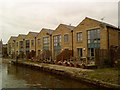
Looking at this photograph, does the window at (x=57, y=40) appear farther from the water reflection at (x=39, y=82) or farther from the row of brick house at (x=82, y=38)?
the water reflection at (x=39, y=82)

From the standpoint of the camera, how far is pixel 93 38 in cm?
2231

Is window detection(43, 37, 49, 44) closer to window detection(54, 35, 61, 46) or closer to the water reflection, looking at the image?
window detection(54, 35, 61, 46)

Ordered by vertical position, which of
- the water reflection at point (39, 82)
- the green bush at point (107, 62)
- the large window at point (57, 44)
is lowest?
the water reflection at point (39, 82)

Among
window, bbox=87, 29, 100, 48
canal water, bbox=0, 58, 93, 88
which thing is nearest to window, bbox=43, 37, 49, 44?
window, bbox=87, 29, 100, 48

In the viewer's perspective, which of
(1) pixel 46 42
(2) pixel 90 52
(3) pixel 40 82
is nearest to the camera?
(3) pixel 40 82

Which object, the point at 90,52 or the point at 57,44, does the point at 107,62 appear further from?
the point at 57,44

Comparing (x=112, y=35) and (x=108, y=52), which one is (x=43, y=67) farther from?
(x=112, y=35)

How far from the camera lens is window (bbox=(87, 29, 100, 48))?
71.2ft

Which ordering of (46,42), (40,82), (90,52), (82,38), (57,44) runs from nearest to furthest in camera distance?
1. (40,82)
2. (90,52)
3. (82,38)
4. (57,44)
5. (46,42)

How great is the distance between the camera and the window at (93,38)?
2171 centimetres

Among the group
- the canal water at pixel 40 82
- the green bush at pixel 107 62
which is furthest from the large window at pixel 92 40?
the canal water at pixel 40 82

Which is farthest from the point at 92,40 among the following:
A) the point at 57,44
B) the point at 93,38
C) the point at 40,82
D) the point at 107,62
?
the point at 40,82

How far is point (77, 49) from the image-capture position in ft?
80.9

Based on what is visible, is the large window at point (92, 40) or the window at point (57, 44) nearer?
the large window at point (92, 40)
